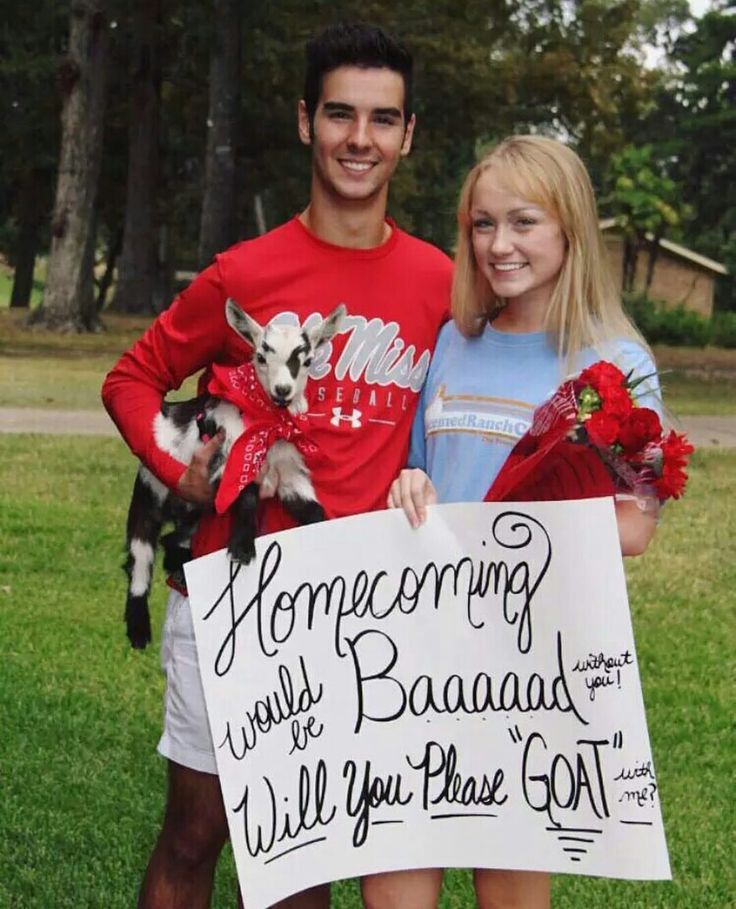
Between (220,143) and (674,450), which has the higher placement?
(220,143)

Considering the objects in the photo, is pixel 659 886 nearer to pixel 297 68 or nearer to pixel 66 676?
pixel 66 676

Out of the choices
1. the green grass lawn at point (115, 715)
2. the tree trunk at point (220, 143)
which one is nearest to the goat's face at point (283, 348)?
the green grass lawn at point (115, 715)

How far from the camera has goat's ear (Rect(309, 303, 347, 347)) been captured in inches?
114

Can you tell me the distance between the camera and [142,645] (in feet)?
11.6

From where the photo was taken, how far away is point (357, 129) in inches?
119

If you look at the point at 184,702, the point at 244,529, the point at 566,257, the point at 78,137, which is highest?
the point at 78,137

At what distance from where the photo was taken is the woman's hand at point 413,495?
113 inches

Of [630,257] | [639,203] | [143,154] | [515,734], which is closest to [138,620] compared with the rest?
[515,734]

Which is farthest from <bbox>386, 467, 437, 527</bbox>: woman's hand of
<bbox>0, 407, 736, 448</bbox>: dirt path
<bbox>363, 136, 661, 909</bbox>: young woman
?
<bbox>0, 407, 736, 448</bbox>: dirt path

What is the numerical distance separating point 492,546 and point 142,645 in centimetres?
103

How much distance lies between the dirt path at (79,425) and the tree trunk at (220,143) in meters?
12.1

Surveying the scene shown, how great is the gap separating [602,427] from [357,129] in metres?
0.83

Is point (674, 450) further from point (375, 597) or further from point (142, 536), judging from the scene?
point (142, 536)

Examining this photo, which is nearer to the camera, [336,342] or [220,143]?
[336,342]
